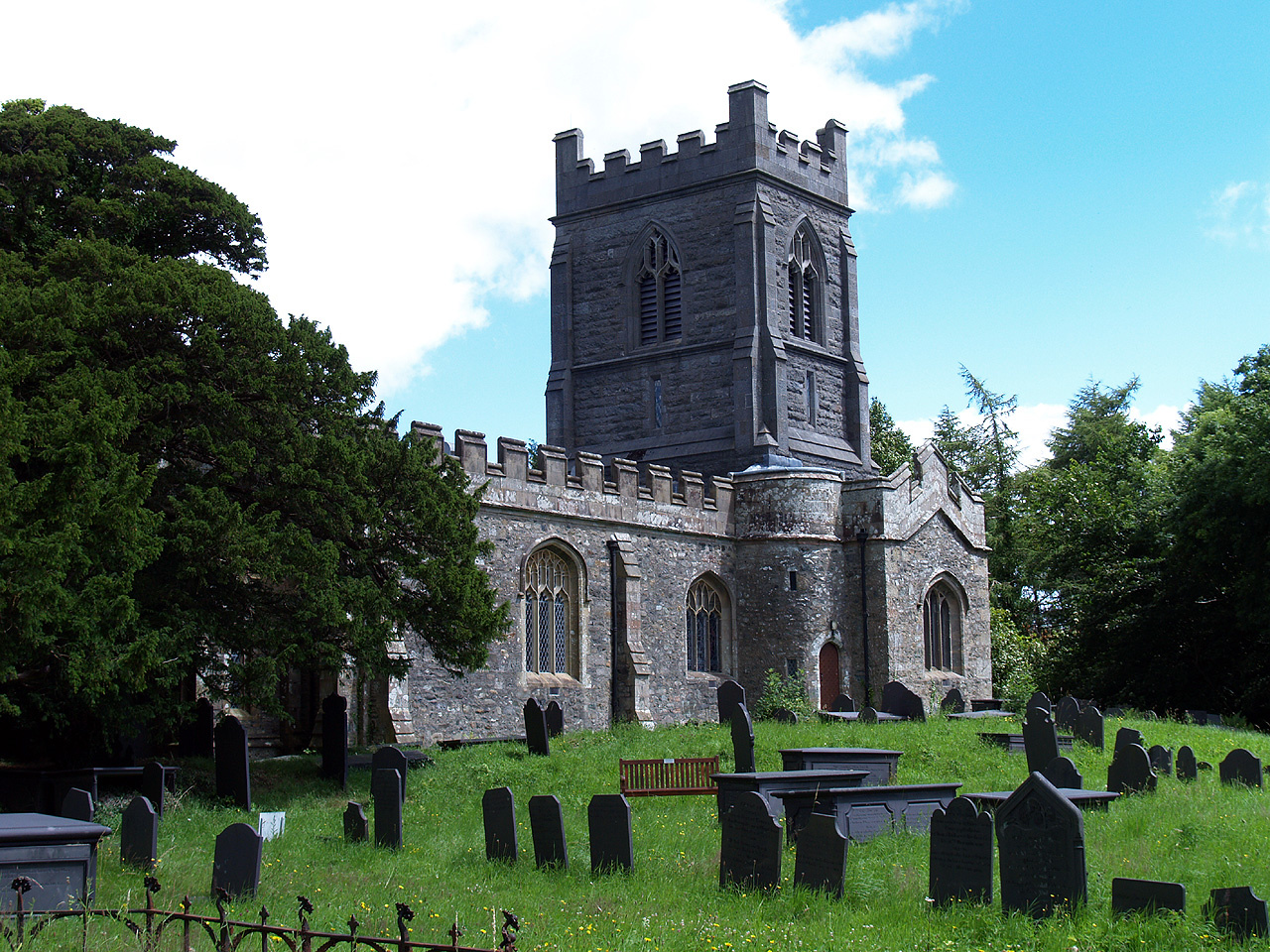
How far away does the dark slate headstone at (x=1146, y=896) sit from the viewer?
8038 mm

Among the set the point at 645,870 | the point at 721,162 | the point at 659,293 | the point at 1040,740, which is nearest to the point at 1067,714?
the point at 1040,740

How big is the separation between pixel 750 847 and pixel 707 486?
701 inches

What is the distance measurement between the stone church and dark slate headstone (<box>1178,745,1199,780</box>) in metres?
10.7

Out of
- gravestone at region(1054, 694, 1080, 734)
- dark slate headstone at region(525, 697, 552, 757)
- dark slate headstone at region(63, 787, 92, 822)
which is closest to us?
dark slate headstone at region(63, 787, 92, 822)

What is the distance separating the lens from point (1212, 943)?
7680 mm

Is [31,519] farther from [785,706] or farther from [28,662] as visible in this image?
[785,706]

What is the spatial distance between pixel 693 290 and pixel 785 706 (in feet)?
→ 36.4

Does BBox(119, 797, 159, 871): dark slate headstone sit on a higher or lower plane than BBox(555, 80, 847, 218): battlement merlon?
lower

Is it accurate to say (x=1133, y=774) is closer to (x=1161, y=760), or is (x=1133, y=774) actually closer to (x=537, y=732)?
(x=1161, y=760)

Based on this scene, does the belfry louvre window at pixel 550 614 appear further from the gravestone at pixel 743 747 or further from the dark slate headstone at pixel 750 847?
the dark slate headstone at pixel 750 847

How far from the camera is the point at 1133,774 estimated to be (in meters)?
14.0

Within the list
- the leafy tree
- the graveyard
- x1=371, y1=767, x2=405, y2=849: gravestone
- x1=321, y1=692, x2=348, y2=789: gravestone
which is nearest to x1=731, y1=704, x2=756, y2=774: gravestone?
the graveyard

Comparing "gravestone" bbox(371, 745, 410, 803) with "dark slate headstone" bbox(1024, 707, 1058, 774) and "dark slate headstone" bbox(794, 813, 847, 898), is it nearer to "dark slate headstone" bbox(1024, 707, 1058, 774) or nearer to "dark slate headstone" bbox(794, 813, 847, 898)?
"dark slate headstone" bbox(794, 813, 847, 898)

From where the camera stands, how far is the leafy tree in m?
12.8
